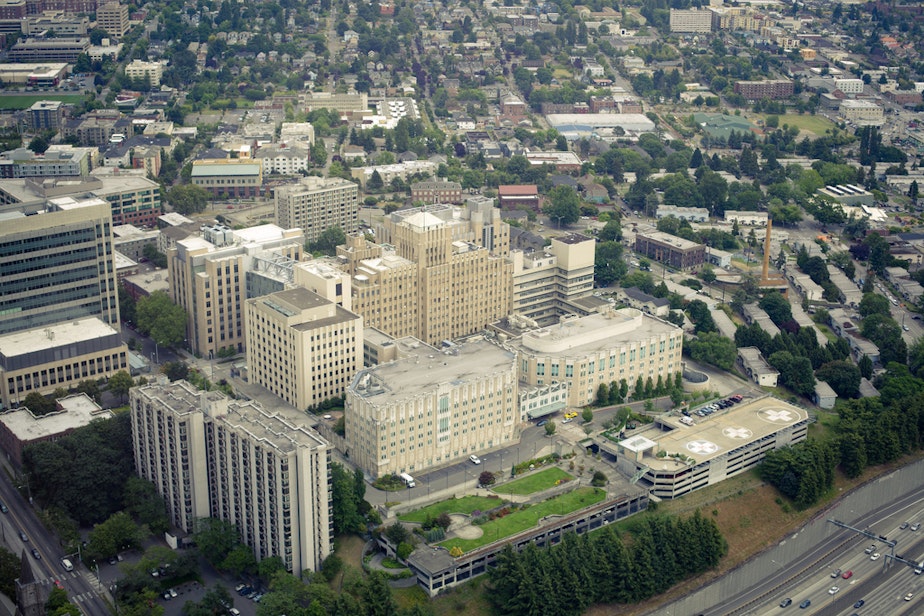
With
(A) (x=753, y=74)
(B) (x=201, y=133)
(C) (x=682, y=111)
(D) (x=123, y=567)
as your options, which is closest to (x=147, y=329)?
(D) (x=123, y=567)

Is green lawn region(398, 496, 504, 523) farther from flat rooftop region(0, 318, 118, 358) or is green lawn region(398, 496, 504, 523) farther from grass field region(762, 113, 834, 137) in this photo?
grass field region(762, 113, 834, 137)

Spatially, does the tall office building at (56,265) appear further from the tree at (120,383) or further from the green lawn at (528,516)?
the green lawn at (528,516)

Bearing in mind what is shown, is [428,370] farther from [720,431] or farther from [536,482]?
[720,431]

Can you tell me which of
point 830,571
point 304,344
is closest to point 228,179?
point 304,344

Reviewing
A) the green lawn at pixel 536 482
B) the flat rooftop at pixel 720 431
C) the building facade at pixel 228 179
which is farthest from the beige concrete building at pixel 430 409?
the building facade at pixel 228 179

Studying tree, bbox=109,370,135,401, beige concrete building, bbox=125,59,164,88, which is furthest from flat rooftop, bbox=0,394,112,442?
beige concrete building, bbox=125,59,164,88

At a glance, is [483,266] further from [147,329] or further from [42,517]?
[42,517]
